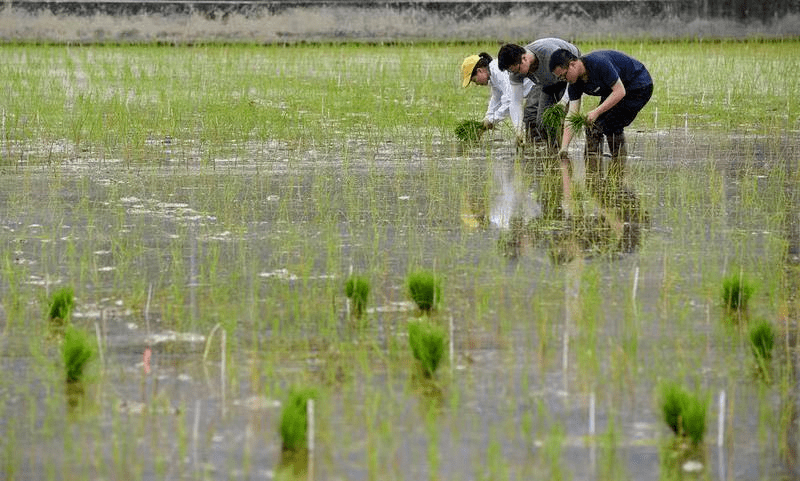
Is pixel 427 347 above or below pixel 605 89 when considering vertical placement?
below

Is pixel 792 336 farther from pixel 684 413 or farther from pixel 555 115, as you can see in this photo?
pixel 555 115

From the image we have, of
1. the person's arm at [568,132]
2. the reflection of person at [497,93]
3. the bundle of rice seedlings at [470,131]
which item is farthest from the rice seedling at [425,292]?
the bundle of rice seedlings at [470,131]

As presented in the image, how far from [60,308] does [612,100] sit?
15.5 feet

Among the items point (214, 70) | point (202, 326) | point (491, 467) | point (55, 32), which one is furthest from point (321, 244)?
point (55, 32)

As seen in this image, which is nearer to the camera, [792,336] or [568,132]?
[792,336]

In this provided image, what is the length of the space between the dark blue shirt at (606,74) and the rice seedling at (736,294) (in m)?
3.76

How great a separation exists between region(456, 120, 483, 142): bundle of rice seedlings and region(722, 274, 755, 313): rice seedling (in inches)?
194

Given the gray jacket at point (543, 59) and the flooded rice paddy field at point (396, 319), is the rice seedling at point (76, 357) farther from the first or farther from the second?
the gray jacket at point (543, 59)

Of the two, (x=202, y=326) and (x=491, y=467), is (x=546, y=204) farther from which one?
(x=491, y=467)

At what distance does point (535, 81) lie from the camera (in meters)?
9.57

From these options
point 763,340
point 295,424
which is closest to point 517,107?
point 763,340

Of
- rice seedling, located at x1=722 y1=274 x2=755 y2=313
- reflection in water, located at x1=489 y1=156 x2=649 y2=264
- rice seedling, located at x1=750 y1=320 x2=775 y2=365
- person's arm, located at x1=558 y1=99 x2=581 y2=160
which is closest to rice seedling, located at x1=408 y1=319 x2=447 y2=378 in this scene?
rice seedling, located at x1=750 y1=320 x2=775 y2=365

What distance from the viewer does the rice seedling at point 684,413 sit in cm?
368

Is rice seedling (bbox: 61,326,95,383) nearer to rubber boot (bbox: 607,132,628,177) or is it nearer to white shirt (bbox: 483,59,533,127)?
rubber boot (bbox: 607,132,628,177)
